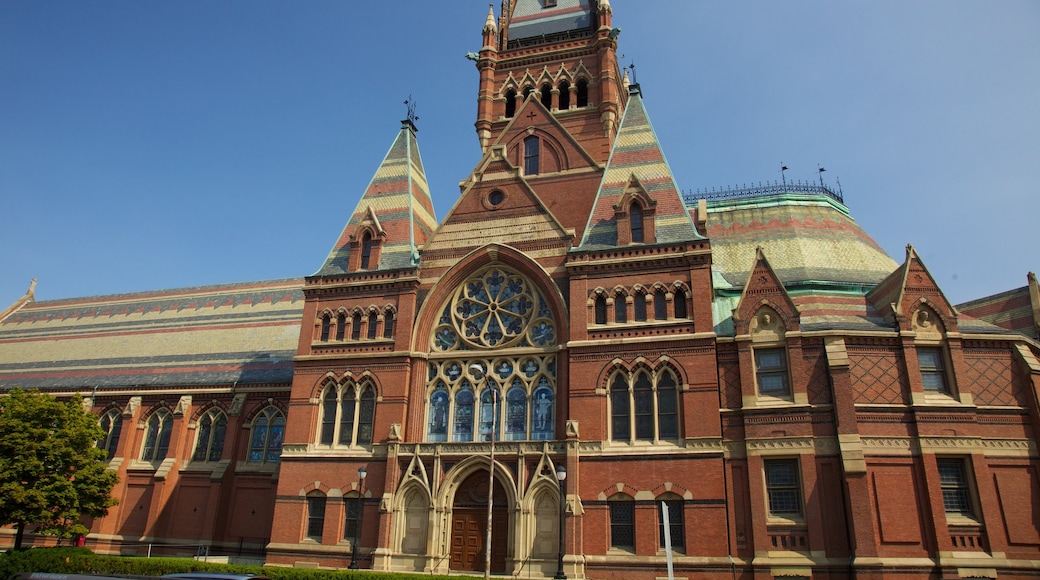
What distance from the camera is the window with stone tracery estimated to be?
3053 centimetres

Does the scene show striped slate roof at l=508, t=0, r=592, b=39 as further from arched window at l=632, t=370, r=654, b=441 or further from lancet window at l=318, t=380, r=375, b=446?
lancet window at l=318, t=380, r=375, b=446

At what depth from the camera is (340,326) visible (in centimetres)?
3422

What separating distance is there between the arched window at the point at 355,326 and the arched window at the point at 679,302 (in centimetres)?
1468

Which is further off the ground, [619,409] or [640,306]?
[640,306]

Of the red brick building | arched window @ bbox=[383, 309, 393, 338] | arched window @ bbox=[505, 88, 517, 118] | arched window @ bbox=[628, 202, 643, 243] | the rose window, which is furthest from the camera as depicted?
arched window @ bbox=[505, 88, 517, 118]

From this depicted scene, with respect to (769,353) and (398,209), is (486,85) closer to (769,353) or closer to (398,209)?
(398,209)

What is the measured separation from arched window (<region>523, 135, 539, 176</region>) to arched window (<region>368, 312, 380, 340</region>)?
1112cm

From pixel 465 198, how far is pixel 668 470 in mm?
16095

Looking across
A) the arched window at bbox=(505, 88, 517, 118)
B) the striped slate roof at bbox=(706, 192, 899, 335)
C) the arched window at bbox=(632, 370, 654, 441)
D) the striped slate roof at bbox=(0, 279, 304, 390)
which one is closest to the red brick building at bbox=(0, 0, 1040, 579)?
the arched window at bbox=(632, 370, 654, 441)

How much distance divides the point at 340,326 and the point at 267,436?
30.6 feet

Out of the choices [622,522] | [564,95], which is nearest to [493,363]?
[622,522]

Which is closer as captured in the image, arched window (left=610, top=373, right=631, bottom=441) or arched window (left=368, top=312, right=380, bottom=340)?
arched window (left=610, top=373, right=631, bottom=441)

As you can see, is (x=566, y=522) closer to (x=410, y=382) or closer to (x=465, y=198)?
(x=410, y=382)

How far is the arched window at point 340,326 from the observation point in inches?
1341
